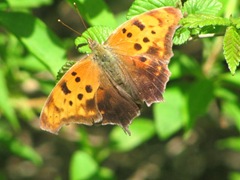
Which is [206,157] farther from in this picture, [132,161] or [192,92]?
[192,92]

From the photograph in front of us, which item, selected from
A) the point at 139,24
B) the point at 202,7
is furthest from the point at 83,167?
the point at 202,7

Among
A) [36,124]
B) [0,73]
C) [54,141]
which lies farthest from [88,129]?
[0,73]

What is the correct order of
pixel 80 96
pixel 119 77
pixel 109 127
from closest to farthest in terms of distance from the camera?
pixel 80 96, pixel 119 77, pixel 109 127

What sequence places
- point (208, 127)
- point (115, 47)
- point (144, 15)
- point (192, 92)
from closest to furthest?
1. point (144, 15)
2. point (115, 47)
3. point (192, 92)
4. point (208, 127)

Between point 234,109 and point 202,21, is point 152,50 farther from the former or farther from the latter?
point 234,109

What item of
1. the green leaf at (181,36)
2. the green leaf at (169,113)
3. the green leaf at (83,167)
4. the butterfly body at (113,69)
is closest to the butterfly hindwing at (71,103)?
the butterfly body at (113,69)

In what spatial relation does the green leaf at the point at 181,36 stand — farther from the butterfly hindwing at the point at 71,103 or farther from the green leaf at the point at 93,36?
the butterfly hindwing at the point at 71,103

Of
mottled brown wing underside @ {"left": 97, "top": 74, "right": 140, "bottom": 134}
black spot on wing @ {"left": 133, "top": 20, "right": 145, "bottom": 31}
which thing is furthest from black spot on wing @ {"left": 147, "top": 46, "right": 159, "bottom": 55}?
mottled brown wing underside @ {"left": 97, "top": 74, "right": 140, "bottom": 134}
